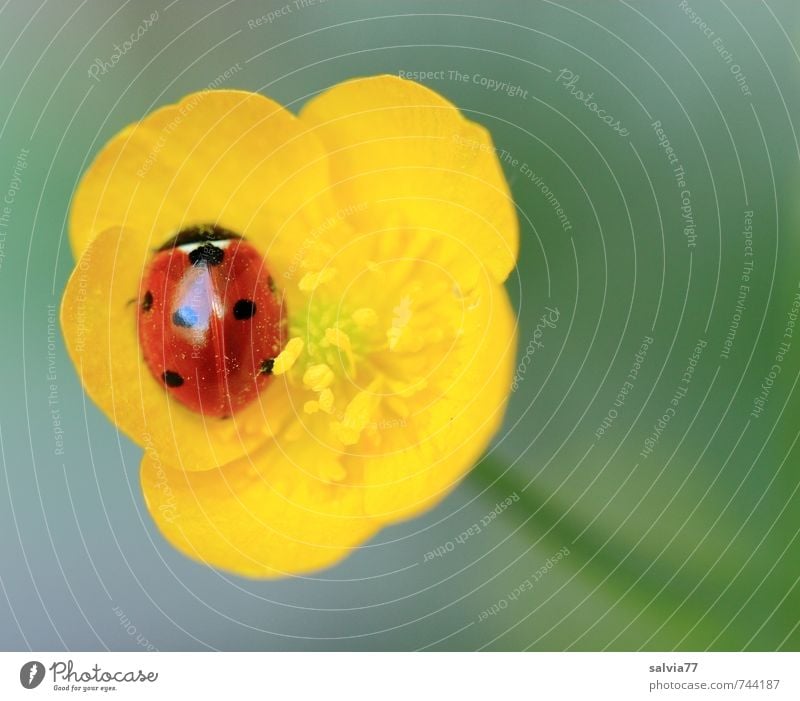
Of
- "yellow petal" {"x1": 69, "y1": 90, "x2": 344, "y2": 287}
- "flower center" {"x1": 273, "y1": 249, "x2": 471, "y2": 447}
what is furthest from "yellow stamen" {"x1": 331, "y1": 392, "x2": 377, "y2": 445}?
"yellow petal" {"x1": 69, "y1": 90, "x2": 344, "y2": 287}

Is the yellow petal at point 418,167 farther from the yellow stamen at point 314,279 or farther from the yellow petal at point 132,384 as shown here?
the yellow petal at point 132,384

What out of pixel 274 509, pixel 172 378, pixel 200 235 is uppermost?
pixel 200 235

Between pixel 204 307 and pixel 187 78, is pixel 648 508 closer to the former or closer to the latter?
pixel 204 307

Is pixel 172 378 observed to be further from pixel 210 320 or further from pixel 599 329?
pixel 599 329

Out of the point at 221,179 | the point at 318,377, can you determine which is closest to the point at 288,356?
the point at 318,377

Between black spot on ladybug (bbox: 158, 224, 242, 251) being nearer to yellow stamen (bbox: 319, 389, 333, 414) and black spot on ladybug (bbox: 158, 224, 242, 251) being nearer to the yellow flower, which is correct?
the yellow flower
